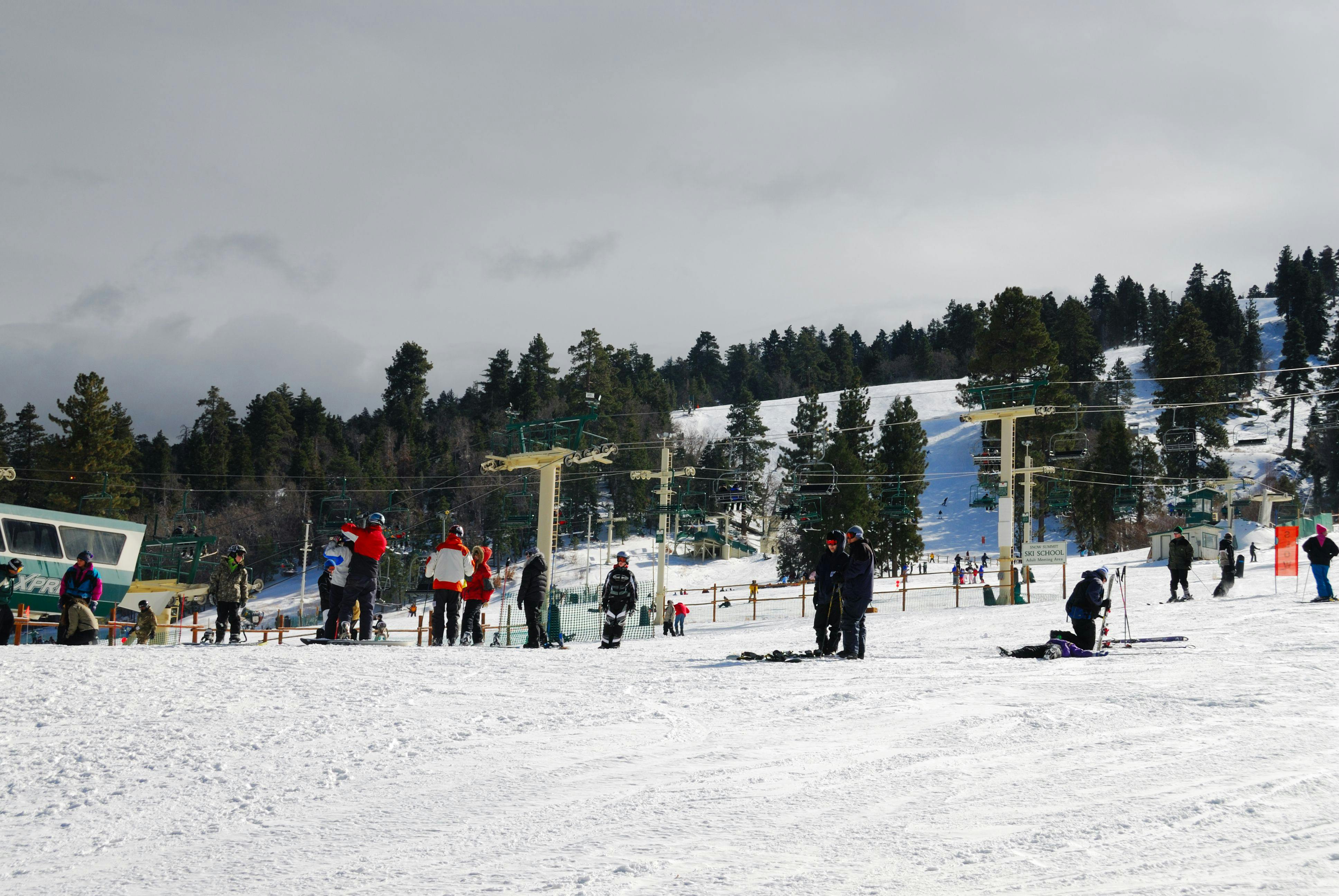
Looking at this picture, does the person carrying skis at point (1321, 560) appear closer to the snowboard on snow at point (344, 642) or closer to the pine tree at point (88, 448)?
the snowboard on snow at point (344, 642)

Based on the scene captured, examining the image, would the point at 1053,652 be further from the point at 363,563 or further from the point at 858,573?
the point at 363,563

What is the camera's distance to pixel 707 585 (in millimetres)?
67125

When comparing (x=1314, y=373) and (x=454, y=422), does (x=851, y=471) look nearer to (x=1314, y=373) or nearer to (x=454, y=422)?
(x=454, y=422)

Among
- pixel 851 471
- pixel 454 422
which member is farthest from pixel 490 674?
pixel 454 422

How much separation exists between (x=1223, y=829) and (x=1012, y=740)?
86.9 inches

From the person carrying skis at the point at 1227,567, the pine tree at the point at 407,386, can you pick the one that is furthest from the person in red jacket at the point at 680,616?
the pine tree at the point at 407,386

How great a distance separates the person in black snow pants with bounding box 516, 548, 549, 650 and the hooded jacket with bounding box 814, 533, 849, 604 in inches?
165

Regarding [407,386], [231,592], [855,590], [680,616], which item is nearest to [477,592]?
[231,592]

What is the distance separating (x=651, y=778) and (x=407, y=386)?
11965 centimetres

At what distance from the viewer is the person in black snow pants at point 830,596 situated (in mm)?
12234

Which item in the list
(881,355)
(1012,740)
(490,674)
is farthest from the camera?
(881,355)

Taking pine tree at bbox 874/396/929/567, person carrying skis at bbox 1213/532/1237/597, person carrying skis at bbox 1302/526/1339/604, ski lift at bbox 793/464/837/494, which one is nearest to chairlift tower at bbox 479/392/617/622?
ski lift at bbox 793/464/837/494

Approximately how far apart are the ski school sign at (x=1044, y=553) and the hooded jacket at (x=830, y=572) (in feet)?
59.1

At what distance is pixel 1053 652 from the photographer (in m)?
12.1
